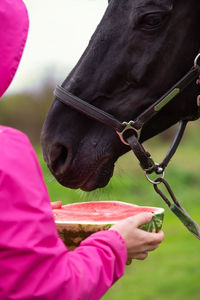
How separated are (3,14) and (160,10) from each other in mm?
1079

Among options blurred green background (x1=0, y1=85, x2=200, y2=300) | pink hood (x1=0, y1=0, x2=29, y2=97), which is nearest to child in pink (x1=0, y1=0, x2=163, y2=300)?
pink hood (x1=0, y1=0, x2=29, y2=97)

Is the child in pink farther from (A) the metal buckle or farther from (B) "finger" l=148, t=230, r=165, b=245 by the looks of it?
(A) the metal buckle

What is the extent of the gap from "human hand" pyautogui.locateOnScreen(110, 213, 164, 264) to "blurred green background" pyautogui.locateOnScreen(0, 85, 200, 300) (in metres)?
1.03

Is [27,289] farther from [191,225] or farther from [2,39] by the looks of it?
[191,225]

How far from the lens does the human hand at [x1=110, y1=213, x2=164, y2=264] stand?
2016 mm

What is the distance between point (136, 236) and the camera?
2.02 meters

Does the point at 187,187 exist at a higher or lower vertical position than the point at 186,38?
lower

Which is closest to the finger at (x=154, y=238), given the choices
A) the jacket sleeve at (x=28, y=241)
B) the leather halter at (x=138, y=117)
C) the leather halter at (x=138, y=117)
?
the jacket sleeve at (x=28, y=241)

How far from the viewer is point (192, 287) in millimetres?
6973

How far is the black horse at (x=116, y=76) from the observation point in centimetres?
272

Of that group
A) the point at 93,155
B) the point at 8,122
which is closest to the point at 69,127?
the point at 93,155

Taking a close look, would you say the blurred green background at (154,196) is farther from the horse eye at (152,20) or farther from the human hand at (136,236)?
the human hand at (136,236)

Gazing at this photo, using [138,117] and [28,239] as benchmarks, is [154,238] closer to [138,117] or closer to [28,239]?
[28,239]

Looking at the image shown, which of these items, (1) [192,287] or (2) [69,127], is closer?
(2) [69,127]
